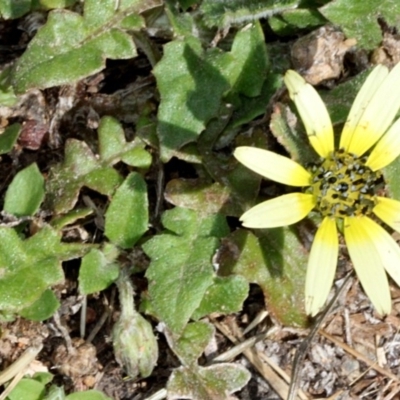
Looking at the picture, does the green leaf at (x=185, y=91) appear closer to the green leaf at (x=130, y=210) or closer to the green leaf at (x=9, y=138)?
the green leaf at (x=130, y=210)


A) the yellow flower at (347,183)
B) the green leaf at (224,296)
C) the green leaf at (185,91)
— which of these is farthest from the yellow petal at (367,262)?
the green leaf at (185,91)

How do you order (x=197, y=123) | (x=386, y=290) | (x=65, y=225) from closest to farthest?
(x=386, y=290) < (x=197, y=123) < (x=65, y=225)

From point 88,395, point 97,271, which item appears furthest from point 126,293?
point 88,395

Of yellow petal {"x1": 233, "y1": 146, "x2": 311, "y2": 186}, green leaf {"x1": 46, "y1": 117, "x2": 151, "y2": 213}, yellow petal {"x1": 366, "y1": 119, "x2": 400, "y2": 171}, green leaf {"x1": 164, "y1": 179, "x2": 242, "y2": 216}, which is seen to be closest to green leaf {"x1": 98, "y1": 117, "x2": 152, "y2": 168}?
green leaf {"x1": 46, "y1": 117, "x2": 151, "y2": 213}

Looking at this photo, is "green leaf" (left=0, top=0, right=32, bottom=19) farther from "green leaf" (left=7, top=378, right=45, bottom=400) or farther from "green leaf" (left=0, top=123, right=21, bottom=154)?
"green leaf" (left=7, top=378, right=45, bottom=400)

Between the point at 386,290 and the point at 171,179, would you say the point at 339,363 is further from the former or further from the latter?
the point at 171,179

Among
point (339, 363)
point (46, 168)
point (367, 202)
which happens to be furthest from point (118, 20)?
point (339, 363)

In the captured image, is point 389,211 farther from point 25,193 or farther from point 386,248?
point 25,193
